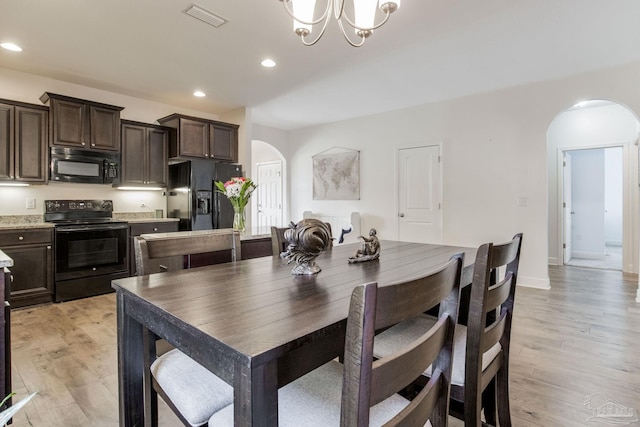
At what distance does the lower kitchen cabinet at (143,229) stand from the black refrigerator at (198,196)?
180 mm

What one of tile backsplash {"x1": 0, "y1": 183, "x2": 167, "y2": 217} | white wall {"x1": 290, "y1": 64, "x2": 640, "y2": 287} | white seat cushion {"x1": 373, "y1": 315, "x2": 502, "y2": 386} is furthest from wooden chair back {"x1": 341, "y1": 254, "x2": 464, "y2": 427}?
tile backsplash {"x1": 0, "y1": 183, "x2": 167, "y2": 217}

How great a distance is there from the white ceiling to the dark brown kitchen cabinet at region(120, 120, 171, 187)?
500 millimetres

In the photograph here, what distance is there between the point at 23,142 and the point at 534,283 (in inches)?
242

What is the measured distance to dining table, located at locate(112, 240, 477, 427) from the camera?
709 mm

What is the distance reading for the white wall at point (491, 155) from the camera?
3.96 metres

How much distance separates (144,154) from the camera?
449 cm

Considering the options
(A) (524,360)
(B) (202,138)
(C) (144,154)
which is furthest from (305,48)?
(A) (524,360)

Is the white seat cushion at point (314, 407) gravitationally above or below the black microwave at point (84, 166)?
below

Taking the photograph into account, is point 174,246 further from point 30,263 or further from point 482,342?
point 30,263

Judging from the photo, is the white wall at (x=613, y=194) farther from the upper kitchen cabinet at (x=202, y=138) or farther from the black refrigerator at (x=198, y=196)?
the black refrigerator at (x=198, y=196)

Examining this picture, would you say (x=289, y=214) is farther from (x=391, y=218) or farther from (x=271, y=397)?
(x=271, y=397)

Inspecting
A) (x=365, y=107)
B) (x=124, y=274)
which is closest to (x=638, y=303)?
(x=365, y=107)

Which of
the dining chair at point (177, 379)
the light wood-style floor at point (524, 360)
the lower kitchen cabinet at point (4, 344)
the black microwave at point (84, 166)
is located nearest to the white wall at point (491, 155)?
the light wood-style floor at point (524, 360)

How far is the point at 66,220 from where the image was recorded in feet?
12.8
